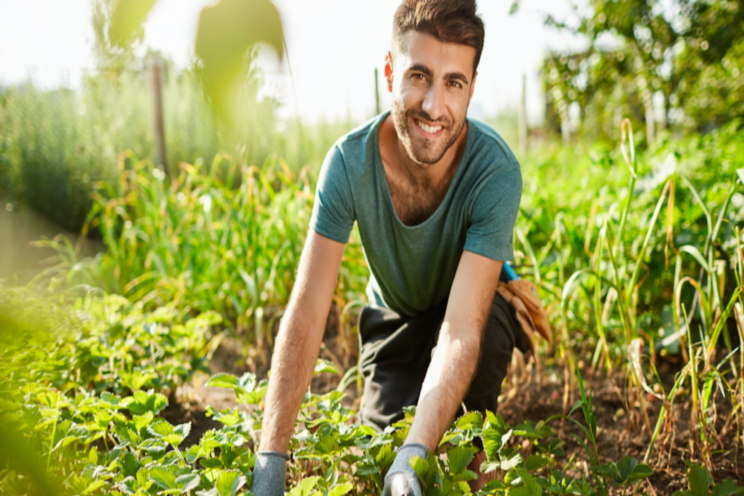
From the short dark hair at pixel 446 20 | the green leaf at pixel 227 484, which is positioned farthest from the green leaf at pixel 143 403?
the short dark hair at pixel 446 20

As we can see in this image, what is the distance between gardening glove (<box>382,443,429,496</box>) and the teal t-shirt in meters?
0.61

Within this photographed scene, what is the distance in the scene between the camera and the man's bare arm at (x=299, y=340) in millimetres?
1277

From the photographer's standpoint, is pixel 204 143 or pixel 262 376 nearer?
pixel 262 376

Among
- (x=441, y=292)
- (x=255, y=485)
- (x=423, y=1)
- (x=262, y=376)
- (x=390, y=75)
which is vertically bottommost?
(x=262, y=376)

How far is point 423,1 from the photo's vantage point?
59.7 inches

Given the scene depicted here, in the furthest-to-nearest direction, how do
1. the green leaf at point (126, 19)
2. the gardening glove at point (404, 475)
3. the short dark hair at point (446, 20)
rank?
1. the short dark hair at point (446, 20)
2. the gardening glove at point (404, 475)
3. the green leaf at point (126, 19)

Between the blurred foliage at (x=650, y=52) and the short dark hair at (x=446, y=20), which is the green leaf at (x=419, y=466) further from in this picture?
the blurred foliage at (x=650, y=52)

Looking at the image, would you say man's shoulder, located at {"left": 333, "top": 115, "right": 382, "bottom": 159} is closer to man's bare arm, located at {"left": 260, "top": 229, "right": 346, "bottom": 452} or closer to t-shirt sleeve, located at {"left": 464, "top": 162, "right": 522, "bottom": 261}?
man's bare arm, located at {"left": 260, "top": 229, "right": 346, "bottom": 452}

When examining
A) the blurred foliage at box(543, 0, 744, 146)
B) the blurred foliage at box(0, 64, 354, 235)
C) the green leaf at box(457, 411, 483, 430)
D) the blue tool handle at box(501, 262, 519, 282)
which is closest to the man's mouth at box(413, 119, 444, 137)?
the blue tool handle at box(501, 262, 519, 282)

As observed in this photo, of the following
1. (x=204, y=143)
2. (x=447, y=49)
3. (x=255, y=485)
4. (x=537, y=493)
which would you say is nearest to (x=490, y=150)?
(x=447, y=49)

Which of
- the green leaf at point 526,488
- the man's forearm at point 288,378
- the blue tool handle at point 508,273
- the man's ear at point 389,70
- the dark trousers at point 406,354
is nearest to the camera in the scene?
the green leaf at point 526,488

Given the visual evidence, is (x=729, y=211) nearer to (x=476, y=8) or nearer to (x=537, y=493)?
(x=476, y=8)

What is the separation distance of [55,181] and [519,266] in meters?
4.08

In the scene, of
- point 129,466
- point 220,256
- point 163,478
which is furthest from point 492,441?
→ point 220,256
